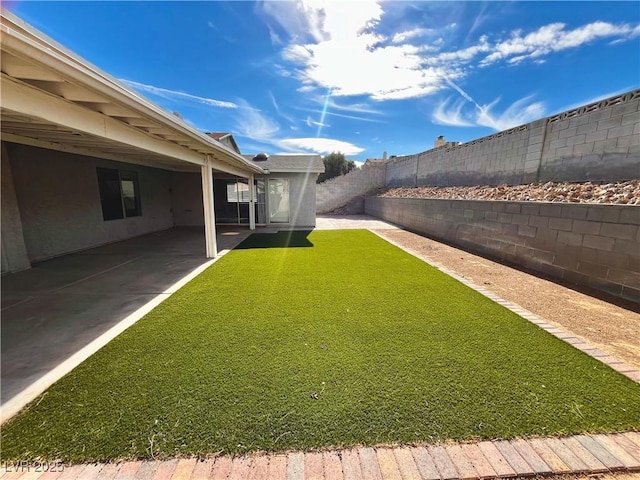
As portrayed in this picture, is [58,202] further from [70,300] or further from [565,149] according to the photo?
[565,149]

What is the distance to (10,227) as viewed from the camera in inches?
210

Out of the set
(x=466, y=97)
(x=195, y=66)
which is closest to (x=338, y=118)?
(x=466, y=97)

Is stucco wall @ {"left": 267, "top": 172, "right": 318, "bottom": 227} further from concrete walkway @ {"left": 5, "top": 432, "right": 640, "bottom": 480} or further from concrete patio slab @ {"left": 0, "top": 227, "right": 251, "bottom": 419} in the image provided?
concrete walkway @ {"left": 5, "top": 432, "right": 640, "bottom": 480}

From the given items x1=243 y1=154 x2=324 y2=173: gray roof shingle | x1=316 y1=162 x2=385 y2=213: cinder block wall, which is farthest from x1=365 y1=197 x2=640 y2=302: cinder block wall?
x1=316 y1=162 x2=385 y2=213: cinder block wall

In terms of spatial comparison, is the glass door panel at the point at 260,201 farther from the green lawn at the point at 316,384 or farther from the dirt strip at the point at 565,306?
the green lawn at the point at 316,384

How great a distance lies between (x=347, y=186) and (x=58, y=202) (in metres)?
16.2

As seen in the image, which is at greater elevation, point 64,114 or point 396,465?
point 64,114

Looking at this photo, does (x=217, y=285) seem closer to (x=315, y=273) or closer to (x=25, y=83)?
(x=315, y=273)

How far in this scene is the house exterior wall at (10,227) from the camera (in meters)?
5.21

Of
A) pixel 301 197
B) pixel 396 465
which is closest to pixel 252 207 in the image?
pixel 301 197

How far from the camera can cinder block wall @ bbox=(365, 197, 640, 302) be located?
13.0ft

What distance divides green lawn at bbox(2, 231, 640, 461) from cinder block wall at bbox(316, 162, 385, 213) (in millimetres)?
16052

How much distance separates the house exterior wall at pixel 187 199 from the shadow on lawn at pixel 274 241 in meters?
3.87

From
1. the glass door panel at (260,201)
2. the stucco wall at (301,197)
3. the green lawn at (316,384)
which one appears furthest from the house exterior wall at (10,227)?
the stucco wall at (301,197)
